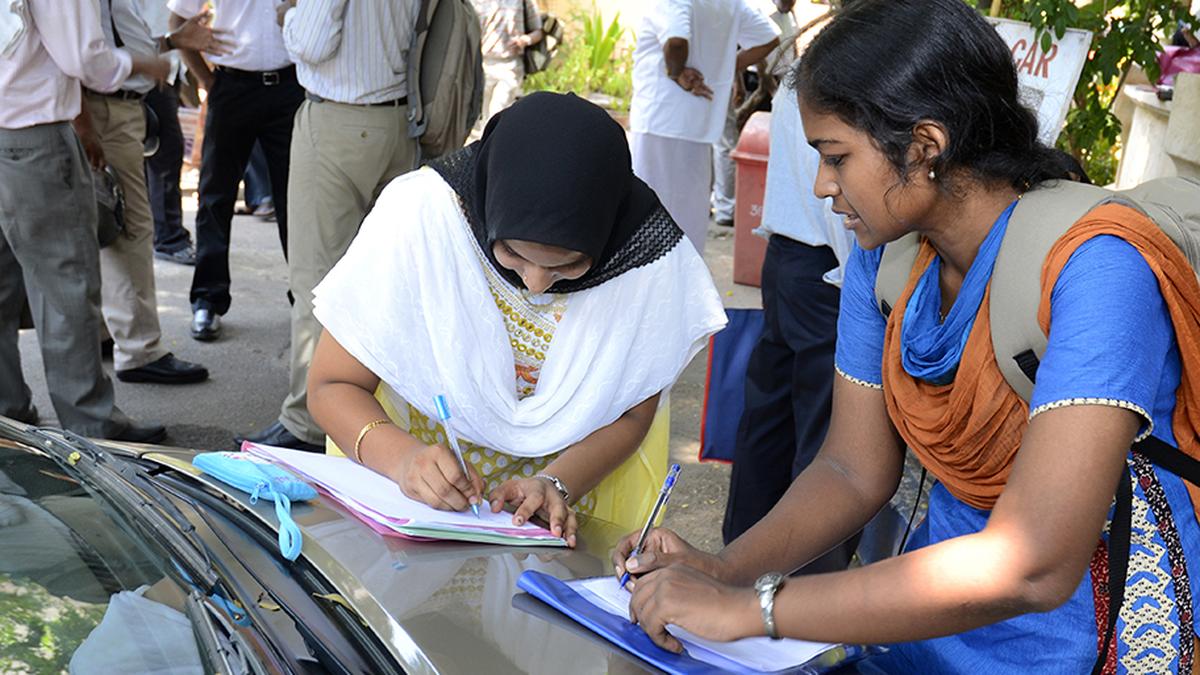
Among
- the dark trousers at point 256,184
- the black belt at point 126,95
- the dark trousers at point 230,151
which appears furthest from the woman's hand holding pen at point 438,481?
the dark trousers at point 256,184

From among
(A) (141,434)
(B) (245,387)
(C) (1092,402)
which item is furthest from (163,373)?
(C) (1092,402)

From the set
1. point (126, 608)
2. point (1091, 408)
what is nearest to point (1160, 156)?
point (1091, 408)

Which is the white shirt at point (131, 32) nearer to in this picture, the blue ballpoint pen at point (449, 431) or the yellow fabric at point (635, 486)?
the yellow fabric at point (635, 486)

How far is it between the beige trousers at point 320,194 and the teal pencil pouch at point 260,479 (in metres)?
2.72

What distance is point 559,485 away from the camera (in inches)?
91.0

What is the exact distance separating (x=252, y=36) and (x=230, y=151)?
1.95 feet

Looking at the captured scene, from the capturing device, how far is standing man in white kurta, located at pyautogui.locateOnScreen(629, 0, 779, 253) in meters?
6.26

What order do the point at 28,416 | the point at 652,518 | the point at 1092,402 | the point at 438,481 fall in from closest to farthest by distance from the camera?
the point at 1092,402
the point at 652,518
the point at 438,481
the point at 28,416

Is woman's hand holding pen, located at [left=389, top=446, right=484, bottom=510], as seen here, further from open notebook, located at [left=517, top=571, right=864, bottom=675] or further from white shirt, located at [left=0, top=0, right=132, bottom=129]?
white shirt, located at [left=0, top=0, right=132, bottom=129]

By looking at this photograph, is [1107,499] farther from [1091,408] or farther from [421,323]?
[421,323]

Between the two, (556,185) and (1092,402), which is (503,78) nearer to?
(556,185)

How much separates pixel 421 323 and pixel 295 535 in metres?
0.71

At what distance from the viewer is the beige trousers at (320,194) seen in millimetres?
4715

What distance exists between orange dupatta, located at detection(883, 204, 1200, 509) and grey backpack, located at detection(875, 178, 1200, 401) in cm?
2
